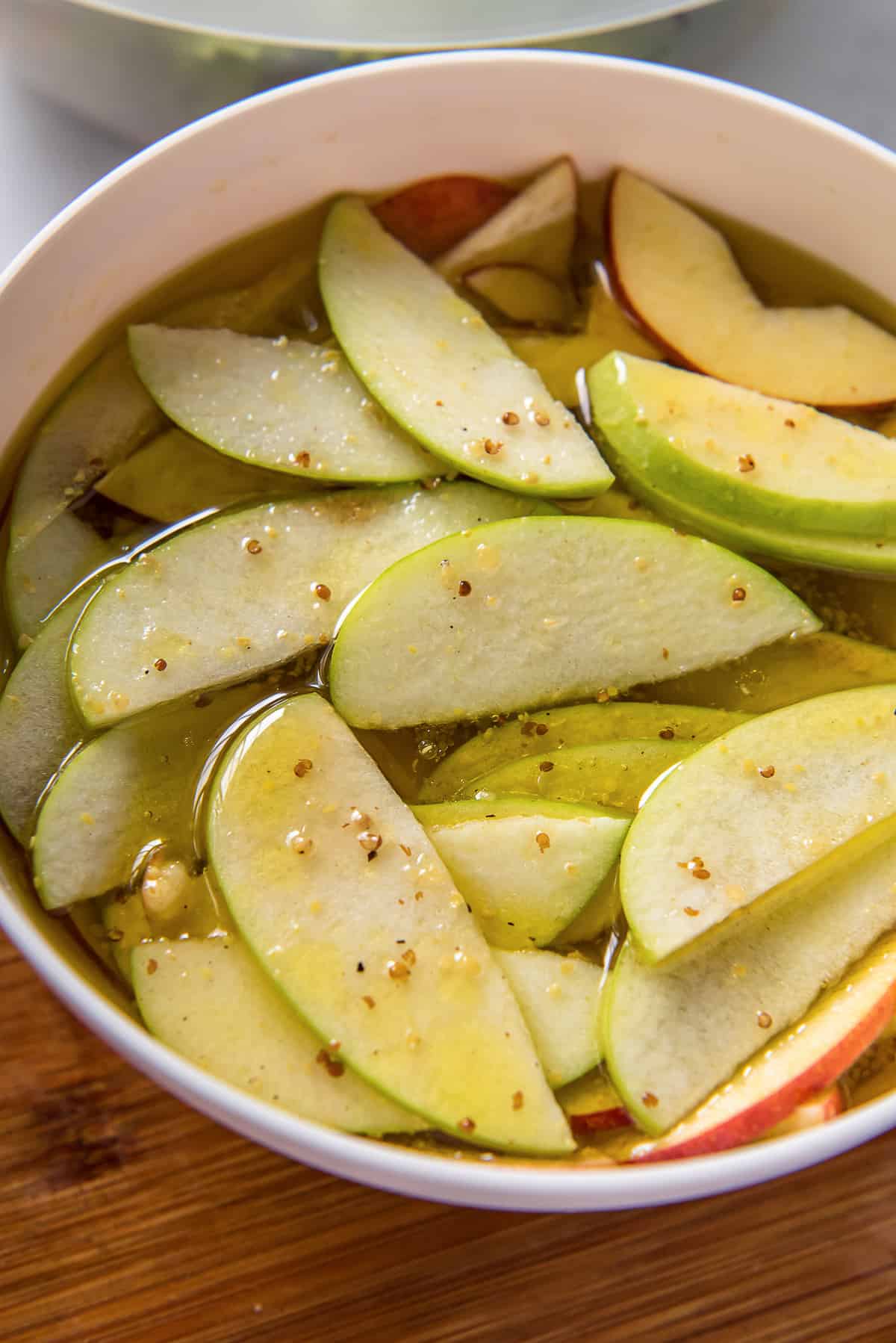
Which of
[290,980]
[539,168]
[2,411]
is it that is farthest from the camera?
[539,168]

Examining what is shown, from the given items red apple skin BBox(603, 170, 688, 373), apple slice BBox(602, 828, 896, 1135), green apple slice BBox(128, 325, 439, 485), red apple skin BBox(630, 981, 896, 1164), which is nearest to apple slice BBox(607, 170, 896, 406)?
red apple skin BBox(603, 170, 688, 373)

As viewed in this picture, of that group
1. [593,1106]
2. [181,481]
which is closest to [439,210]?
[181,481]

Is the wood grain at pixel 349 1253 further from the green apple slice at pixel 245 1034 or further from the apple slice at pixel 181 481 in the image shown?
the apple slice at pixel 181 481

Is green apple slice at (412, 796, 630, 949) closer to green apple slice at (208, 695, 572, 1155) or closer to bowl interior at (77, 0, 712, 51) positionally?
green apple slice at (208, 695, 572, 1155)

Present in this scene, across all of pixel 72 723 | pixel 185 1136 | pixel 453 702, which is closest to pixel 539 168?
pixel 453 702

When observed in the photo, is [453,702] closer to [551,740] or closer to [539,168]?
[551,740]

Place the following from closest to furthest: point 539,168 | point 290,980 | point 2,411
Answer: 1. point 290,980
2. point 2,411
3. point 539,168
